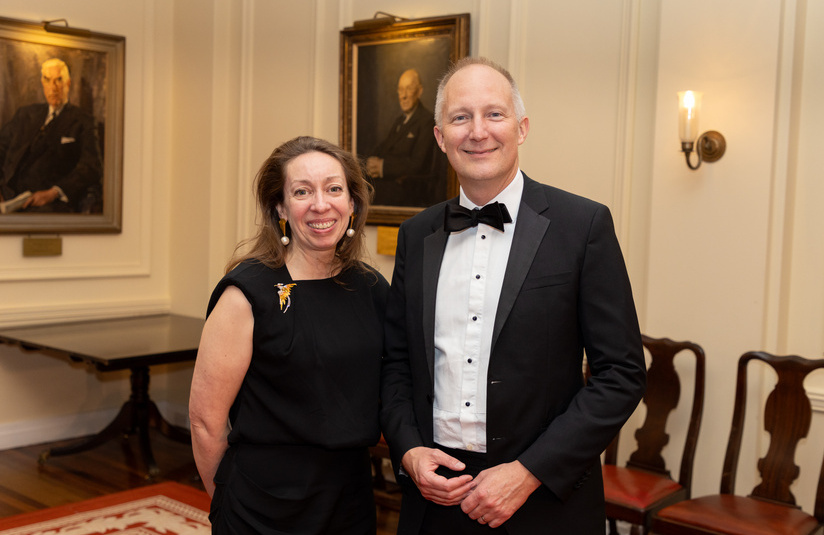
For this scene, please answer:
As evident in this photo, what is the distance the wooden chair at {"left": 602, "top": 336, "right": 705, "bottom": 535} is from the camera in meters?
3.57

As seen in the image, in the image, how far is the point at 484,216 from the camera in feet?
6.87

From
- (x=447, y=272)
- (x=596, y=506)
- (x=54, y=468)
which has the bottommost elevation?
(x=54, y=468)

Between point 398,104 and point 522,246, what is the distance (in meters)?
3.21

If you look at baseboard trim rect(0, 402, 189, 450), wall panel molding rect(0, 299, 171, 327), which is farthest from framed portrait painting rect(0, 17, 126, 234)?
baseboard trim rect(0, 402, 189, 450)

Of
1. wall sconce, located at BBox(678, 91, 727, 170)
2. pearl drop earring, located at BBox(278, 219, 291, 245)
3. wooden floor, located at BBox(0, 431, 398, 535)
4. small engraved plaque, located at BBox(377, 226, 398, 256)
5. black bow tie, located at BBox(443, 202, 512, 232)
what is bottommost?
wooden floor, located at BBox(0, 431, 398, 535)

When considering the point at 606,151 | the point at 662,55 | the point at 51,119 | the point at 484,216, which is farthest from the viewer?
the point at 51,119

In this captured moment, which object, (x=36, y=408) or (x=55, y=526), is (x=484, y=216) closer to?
(x=55, y=526)

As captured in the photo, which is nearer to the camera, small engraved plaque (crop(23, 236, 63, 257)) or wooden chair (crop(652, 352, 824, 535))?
wooden chair (crop(652, 352, 824, 535))

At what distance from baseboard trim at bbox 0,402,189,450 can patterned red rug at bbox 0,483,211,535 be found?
4.49 feet

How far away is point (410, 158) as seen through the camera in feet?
16.5

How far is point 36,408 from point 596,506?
5007 millimetres

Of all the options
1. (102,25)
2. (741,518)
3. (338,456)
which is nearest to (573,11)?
(741,518)

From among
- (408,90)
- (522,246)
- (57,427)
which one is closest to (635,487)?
(522,246)

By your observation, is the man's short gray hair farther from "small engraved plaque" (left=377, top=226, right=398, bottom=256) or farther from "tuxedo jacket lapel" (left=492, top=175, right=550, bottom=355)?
"small engraved plaque" (left=377, top=226, right=398, bottom=256)
